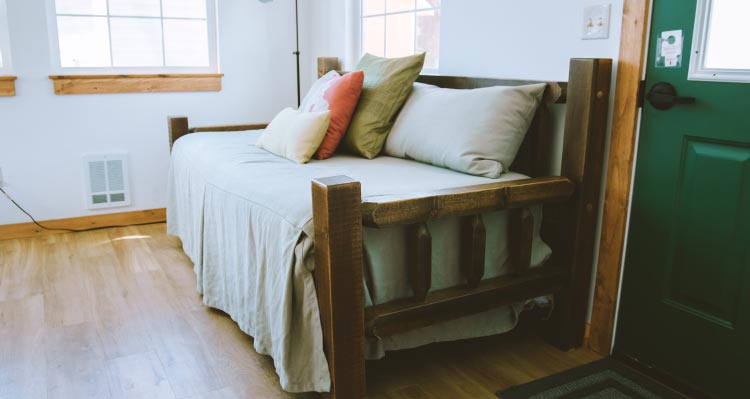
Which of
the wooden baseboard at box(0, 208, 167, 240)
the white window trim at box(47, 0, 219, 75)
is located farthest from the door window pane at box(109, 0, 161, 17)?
the wooden baseboard at box(0, 208, 167, 240)

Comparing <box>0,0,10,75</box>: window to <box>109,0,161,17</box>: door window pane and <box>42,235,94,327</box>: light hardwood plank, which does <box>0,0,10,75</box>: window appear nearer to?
<box>109,0,161,17</box>: door window pane

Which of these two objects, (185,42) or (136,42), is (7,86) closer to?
(136,42)

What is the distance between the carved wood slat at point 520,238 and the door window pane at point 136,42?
252 cm

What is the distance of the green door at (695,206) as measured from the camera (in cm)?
157

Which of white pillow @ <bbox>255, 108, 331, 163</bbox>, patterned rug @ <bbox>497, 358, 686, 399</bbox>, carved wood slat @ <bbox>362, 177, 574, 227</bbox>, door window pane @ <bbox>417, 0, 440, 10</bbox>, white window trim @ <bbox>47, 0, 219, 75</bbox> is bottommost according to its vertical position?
patterned rug @ <bbox>497, 358, 686, 399</bbox>

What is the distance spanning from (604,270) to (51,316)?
2035 mm

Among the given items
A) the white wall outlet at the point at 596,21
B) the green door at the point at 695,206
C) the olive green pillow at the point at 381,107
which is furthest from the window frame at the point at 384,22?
the green door at the point at 695,206

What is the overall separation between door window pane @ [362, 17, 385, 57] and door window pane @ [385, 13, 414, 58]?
5cm

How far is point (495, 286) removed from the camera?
5.98 feet

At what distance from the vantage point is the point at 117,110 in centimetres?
339

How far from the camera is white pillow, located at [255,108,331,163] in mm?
2291

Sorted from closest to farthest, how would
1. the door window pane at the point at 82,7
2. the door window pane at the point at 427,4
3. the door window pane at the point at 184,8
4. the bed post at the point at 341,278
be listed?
the bed post at the point at 341,278, the door window pane at the point at 427,4, the door window pane at the point at 82,7, the door window pane at the point at 184,8

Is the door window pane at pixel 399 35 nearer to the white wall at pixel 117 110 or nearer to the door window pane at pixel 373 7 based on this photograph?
the door window pane at pixel 373 7

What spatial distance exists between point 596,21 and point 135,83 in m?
2.56
